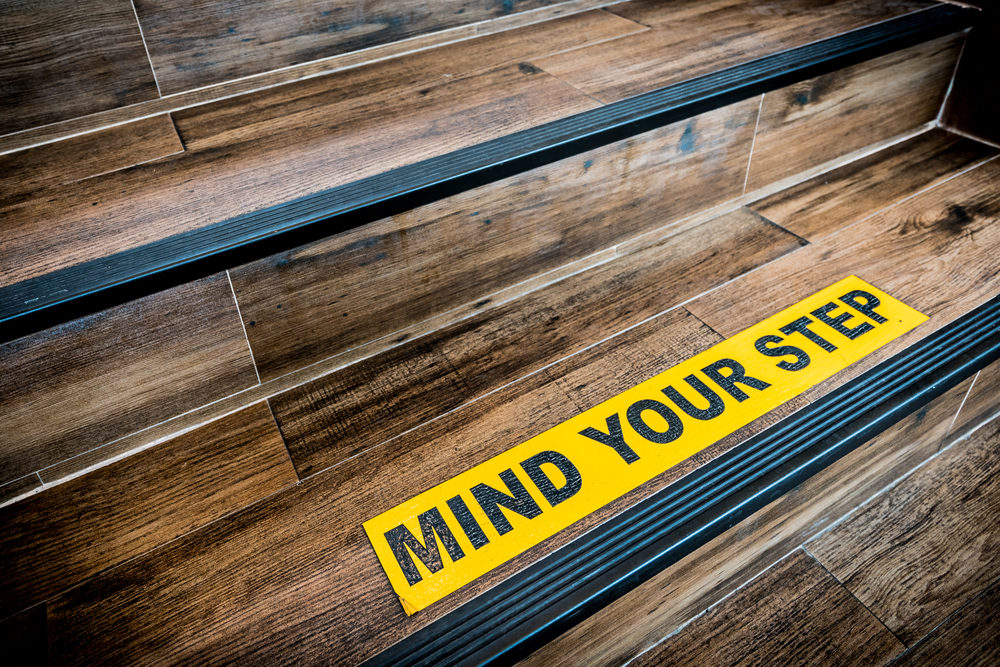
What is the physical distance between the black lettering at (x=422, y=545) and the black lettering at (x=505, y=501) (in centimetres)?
5

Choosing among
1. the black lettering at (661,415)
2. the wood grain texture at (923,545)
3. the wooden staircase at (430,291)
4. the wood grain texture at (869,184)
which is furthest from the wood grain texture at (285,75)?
the wood grain texture at (923,545)

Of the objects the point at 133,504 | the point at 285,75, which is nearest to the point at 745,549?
the point at 133,504

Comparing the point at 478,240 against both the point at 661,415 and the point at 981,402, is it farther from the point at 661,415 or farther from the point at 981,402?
the point at 981,402

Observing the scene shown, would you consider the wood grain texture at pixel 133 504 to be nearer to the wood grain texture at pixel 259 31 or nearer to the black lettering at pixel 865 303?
the wood grain texture at pixel 259 31

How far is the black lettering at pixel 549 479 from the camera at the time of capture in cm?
83

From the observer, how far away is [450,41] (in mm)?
1382

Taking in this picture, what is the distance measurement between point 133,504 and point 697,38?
1.18 m

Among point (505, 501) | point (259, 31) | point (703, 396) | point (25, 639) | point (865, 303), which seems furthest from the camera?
point (259, 31)

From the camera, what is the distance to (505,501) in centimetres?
84

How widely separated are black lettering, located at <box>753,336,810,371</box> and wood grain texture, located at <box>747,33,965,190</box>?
37 centimetres

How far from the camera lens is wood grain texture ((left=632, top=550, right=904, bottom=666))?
0.86 meters

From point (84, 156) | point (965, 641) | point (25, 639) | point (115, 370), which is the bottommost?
point (965, 641)

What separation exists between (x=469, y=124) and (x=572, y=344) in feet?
1.23

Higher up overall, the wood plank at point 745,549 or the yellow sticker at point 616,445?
the yellow sticker at point 616,445
